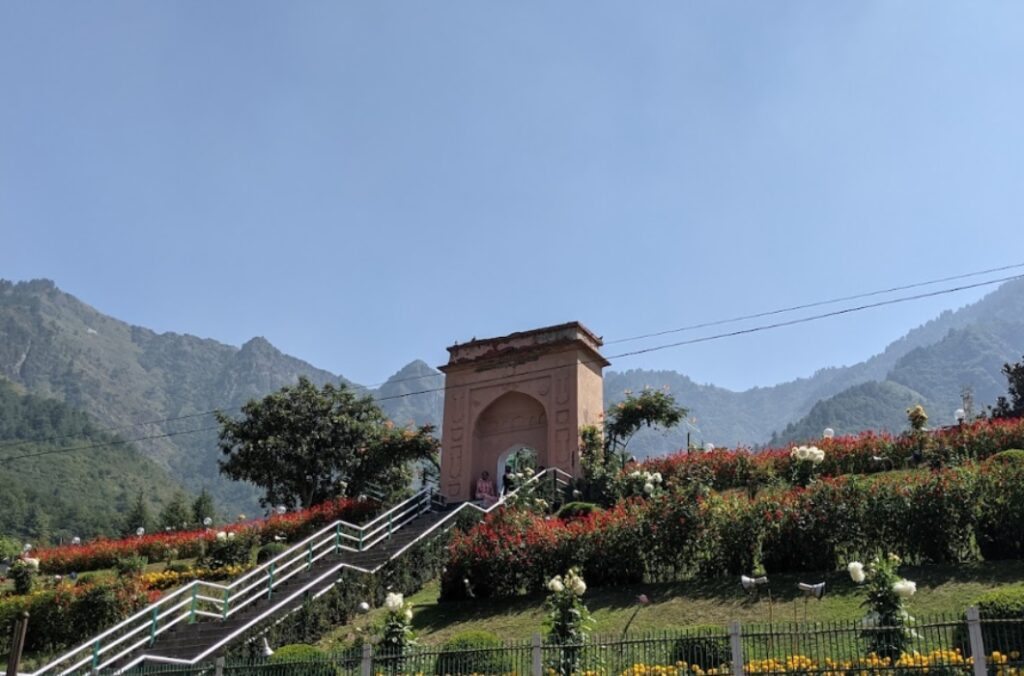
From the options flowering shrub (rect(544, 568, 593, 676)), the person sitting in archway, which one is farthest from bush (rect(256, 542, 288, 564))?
flowering shrub (rect(544, 568, 593, 676))

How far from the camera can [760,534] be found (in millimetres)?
15461

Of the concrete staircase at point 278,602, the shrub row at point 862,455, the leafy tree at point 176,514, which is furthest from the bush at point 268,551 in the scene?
the leafy tree at point 176,514

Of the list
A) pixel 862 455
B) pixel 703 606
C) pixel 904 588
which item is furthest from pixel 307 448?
pixel 904 588

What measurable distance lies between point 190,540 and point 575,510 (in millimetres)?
11085

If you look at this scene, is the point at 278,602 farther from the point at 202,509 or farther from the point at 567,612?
the point at 202,509

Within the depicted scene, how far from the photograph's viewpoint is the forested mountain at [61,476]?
80.9m

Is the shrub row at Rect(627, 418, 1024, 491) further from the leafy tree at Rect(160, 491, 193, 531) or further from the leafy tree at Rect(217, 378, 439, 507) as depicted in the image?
the leafy tree at Rect(160, 491, 193, 531)

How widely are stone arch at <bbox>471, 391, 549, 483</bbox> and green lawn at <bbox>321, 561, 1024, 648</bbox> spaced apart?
1066 cm

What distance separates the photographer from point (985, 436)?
20922 mm

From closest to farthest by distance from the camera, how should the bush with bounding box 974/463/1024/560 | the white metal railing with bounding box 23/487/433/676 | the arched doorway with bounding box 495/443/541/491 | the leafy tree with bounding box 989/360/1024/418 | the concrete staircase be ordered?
the bush with bounding box 974/463/1024/560, the white metal railing with bounding box 23/487/433/676, the concrete staircase, the arched doorway with bounding box 495/443/541/491, the leafy tree with bounding box 989/360/1024/418

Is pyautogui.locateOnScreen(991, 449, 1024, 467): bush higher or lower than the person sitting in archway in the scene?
lower

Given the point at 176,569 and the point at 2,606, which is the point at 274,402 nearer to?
the point at 176,569

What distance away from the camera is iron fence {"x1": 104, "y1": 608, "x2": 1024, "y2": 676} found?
360 inches

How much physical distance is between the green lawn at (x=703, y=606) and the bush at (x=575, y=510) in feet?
14.6
